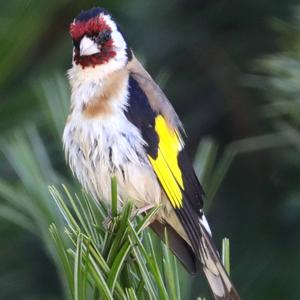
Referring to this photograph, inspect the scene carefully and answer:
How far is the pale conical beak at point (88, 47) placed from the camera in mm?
2260

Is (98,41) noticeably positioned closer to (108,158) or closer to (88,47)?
(88,47)

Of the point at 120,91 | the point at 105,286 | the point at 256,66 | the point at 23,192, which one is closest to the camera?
the point at 105,286

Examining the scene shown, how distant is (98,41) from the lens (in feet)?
7.77

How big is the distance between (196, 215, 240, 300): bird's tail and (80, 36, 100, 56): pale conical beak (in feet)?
1.43

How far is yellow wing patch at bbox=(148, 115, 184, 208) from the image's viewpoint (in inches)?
84.7

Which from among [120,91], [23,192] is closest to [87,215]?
[23,192]

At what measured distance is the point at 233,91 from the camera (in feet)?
8.57

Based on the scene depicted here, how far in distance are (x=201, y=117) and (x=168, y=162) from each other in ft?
1.57

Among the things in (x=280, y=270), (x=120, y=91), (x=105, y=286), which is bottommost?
(x=280, y=270)

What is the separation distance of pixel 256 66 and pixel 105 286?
1.18m

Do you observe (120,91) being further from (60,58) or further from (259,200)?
(259,200)

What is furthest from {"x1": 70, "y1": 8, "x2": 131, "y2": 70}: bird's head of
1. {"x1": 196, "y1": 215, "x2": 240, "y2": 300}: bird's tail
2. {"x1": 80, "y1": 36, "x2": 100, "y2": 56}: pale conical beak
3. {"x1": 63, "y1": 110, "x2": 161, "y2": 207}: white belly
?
{"x1": 196, "y1": 215, "x2": 240, "y2": 300}: bird's tail

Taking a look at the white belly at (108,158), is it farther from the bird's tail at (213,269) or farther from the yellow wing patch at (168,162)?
the bird's tail at (213,269)

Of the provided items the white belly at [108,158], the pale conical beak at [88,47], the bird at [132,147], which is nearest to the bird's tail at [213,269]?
the bird at [132,147]
